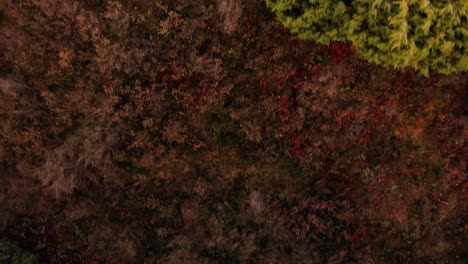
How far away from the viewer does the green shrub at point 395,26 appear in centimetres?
772

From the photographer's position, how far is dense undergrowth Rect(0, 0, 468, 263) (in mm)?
9688

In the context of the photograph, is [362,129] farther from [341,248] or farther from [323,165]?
[341,248]

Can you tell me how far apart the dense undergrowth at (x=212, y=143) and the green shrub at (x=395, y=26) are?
1.28m

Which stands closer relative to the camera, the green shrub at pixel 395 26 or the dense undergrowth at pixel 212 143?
the green shrub at pixel 395 26

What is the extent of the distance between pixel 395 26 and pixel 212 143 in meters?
5.47

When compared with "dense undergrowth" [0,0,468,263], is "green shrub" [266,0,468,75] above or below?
above

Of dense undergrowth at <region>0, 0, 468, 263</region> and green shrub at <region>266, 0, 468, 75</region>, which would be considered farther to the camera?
dense undergrowth at <region>0, 0, 468, 263</region>

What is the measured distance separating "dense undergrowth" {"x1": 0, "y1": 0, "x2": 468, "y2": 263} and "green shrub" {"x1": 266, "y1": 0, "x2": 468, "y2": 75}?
1276 millimetres

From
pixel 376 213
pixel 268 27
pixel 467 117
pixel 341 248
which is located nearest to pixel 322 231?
pixel 341 248

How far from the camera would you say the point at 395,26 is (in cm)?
779

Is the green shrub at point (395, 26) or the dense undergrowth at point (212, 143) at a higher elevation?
the green shrub at point (395, 26)

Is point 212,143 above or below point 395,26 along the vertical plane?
below

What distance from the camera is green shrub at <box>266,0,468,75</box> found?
25.3 feet

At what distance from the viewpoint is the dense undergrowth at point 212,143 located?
969 cm
